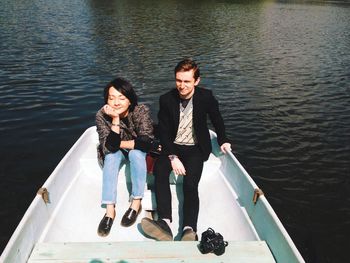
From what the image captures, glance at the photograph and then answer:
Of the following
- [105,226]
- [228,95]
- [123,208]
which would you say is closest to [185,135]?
[123,208]

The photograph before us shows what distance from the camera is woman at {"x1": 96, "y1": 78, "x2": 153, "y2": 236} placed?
5898 millimetres

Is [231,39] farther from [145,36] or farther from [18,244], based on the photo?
[18,244]

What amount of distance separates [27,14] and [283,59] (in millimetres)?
30128

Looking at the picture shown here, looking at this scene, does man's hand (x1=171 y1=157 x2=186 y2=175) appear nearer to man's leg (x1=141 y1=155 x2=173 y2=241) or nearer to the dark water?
man's leg (x1=141 y1=155 x2=173 y2=241)

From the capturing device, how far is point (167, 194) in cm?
584

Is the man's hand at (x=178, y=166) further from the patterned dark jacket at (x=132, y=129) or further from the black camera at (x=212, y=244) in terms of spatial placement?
the black camera at (x=212, y=244)

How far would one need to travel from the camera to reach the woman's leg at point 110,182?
232 inches

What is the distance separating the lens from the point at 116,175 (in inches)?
242

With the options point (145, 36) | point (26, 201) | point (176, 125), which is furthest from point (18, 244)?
point (145, 36)

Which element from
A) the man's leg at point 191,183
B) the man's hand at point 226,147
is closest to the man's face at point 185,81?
the man's leg at point 191,183

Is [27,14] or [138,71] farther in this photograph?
[27,14]

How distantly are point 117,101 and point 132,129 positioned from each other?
778 millimetres

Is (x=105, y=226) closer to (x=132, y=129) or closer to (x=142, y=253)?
(x=142, y=253)

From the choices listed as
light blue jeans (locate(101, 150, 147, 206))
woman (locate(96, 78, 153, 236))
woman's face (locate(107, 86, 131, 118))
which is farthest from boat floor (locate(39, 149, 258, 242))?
woman's face (locate(107, 86, 131, 118))
